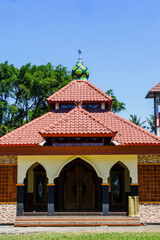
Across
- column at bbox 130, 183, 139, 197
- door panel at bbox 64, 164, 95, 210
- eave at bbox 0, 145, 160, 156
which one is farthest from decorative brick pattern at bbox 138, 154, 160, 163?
door panel at bbox 64, 164, 95, 210

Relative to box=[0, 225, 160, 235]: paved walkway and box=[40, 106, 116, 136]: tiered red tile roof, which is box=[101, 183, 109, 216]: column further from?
box=[40, 106, 116, 136]: tiered red tile roof

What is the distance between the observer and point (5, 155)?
13.3 metres

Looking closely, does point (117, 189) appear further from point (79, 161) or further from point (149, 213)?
point (149, 213)

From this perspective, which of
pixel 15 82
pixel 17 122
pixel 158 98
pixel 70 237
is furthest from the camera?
pixel 17 122

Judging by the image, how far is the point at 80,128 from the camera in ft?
41.9

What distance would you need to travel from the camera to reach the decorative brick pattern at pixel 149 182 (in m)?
13.3

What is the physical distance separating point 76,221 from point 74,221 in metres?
0.08

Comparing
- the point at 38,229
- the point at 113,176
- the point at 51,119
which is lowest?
the point at 38,229

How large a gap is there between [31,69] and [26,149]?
19.5m

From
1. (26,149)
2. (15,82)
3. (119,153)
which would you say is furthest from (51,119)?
(15,82)

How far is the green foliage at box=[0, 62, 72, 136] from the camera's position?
3031 centimetres

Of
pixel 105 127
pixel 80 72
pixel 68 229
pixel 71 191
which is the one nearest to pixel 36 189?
pixel 71 191

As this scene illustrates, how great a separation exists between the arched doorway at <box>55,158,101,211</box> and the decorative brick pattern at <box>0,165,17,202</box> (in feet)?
7.23

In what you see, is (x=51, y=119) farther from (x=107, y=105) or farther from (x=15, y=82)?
(x=15, y=82)
